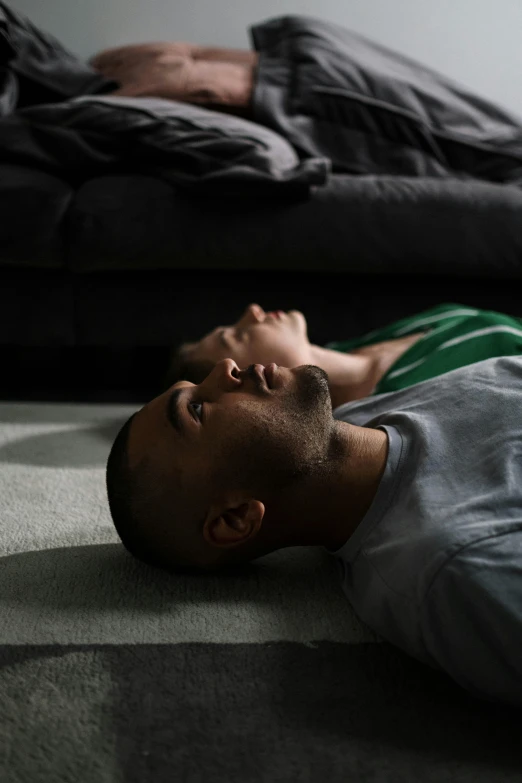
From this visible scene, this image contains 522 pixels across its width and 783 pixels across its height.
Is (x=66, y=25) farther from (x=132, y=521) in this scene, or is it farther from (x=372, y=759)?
(x=372, y=759)

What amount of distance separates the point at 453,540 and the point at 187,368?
0.81m

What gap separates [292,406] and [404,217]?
95 cm

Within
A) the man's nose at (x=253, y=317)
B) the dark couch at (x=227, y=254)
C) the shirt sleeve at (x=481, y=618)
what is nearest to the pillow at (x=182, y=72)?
the dark couch at (x=227, y=254)

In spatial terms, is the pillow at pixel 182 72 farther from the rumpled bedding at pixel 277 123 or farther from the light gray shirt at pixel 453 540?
the light gray shirt at pixel 453 540

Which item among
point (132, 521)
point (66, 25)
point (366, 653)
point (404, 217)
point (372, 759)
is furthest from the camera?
point (66, 25)

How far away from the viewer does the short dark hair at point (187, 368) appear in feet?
4.70

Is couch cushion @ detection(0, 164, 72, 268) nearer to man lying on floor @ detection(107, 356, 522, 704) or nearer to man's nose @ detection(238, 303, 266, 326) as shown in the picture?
man's nose @ detection(238, 303, 266, 326)

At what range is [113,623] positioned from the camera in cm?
84

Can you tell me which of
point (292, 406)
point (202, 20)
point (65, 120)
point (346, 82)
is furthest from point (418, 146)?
point (292, 406)

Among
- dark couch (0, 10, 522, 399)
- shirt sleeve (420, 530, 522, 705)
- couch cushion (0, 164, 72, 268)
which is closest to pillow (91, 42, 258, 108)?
dark couch (0, 10, 522, 399)

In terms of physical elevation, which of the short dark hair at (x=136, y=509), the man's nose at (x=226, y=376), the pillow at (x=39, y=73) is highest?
the pillow at (x=39, y=73)

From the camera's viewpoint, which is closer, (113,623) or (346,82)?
(113,623)

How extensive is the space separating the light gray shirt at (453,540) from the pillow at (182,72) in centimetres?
139

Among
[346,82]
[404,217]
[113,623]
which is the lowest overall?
[113,623]
